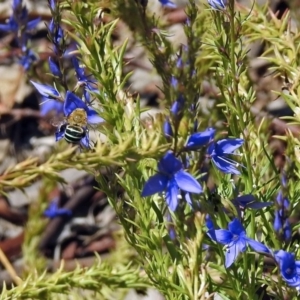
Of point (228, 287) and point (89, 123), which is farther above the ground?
point (89, 123)

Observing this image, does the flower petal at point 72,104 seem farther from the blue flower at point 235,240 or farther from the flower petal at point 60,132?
the blue flower at point 235,240

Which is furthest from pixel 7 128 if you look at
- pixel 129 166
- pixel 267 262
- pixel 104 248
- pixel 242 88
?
pixel 129 166

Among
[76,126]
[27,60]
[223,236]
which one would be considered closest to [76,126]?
[76,126]

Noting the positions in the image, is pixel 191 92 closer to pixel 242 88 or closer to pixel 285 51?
pixel 242 88

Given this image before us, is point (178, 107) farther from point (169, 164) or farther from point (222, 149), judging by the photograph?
point (222, 149)

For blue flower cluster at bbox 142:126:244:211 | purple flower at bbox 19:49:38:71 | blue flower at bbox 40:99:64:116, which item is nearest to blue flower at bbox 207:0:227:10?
blue flower cluster at bbox 142:126:244:211

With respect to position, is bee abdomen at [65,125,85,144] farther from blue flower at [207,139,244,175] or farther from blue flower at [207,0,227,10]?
blue flower at [207,0,227,10]
